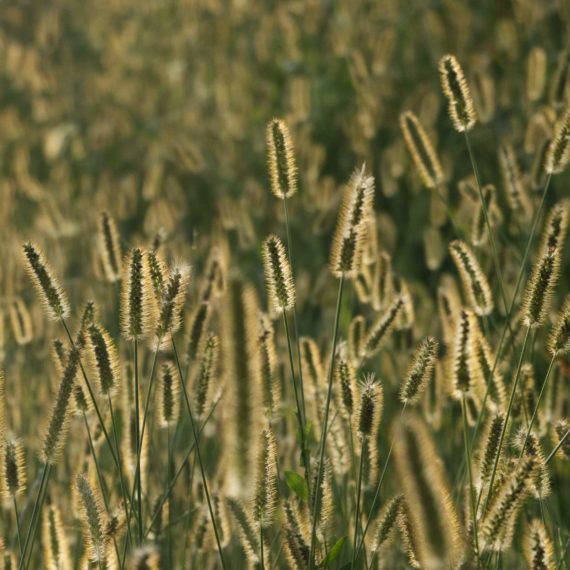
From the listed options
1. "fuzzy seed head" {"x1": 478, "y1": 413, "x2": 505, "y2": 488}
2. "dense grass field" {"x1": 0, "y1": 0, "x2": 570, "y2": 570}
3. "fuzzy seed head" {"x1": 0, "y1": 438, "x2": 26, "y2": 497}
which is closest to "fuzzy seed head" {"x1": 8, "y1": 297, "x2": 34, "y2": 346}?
"dense grass field" {"x1": 0, "y1": 0, "x2": 570, "y2": 570}

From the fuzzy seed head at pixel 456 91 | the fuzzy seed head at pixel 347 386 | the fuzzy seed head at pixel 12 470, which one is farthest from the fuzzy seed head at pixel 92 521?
the fuzzy seed head at pixel 456 91

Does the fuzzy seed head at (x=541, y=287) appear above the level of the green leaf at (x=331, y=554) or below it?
above

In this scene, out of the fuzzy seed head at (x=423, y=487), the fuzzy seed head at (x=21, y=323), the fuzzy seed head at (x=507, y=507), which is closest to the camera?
the fuzzy seed head at (x=423, y=487)

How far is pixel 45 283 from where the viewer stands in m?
1.44

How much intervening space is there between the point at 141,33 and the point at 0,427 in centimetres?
582

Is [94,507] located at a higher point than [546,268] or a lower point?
lower

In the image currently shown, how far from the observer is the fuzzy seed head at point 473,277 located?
168cm

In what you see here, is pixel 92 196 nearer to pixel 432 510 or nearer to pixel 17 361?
pixel 17 361

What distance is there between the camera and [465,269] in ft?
5.56

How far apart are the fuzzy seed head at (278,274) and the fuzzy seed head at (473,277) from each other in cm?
43

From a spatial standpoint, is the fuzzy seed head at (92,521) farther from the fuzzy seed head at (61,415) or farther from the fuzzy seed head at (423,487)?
the fuzzy seed head at (423,487)

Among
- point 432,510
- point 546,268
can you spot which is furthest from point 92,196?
point 432,510

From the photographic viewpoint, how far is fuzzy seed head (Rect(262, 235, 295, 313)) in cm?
135

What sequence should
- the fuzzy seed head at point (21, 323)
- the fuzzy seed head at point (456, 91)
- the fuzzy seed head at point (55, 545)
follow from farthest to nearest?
the fuzzy seed head at point (21, 323), the fuzzy seed head at point (456, 91), the fuzzy seed head at point (55, 545)
